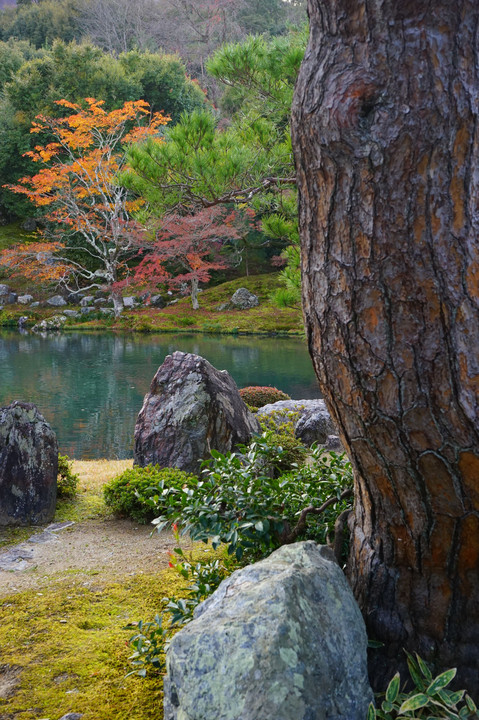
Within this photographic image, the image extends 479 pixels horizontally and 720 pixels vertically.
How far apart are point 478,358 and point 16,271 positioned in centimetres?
2352

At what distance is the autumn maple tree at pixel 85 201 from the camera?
18672 millimetres

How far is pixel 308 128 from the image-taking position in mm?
1657

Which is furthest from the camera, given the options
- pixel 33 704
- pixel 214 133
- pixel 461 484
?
pixel 214 133

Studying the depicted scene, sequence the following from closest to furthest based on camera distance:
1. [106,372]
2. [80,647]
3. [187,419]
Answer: [80,647] → [187,419] → [106,372]

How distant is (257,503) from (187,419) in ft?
10.4

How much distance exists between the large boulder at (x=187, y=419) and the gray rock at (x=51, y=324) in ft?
48.1

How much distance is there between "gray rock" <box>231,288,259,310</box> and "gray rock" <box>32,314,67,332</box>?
6.20 metres

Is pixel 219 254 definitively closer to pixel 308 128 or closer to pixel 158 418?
pixel 158 418

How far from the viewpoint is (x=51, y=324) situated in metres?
19.6

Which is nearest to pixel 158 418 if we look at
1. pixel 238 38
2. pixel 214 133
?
pixel 214 133

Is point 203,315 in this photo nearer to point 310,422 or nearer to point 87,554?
point 310,422

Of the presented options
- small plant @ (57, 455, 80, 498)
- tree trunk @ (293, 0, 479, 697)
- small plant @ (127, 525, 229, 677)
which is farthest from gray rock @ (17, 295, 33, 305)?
tree trunk @ (293, 0, 479, 697)

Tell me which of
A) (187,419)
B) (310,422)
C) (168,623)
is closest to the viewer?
(168,623)

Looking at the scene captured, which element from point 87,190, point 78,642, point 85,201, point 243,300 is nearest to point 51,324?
point 87,190
